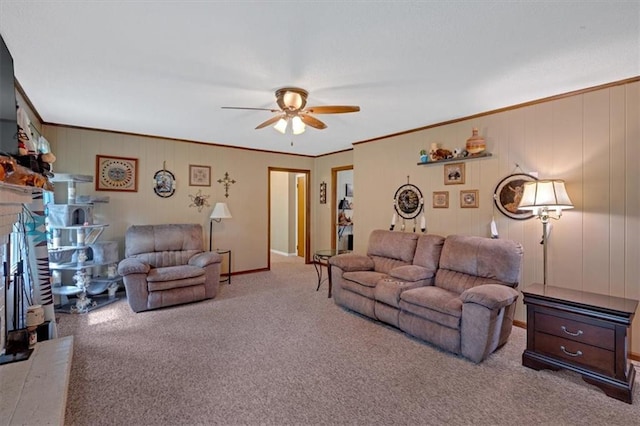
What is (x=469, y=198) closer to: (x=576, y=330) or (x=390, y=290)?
(x=390, y=290)

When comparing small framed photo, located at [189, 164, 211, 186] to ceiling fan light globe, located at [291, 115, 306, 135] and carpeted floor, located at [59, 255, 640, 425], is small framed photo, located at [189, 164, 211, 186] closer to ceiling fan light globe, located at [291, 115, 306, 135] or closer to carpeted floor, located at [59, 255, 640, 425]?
carpeted floor, located at [59, 255, 640, 425]

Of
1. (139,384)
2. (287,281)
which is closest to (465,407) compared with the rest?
(139,384)

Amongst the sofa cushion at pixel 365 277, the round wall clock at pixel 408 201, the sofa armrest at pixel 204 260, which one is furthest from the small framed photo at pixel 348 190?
the sofa armrest at pixel 204 260

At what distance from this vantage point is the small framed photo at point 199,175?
16.8ft

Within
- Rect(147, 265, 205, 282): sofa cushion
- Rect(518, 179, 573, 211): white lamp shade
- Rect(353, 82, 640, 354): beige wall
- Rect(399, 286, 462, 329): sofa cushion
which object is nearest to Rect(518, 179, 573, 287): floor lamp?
Rect(518, 179, 573, 211): white lamp shade

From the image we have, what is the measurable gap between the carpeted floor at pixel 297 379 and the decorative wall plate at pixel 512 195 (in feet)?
4.02

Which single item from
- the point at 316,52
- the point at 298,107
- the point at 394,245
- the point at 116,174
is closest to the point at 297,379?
the point at 394,245

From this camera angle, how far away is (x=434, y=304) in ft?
9.14

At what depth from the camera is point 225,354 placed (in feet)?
8.79

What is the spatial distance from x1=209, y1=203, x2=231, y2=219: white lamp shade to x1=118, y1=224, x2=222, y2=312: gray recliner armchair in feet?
1.18

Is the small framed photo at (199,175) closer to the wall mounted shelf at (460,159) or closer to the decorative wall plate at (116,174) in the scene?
the decorative wall plate at (116,174)

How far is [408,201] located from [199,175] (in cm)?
342

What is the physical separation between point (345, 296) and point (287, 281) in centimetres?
171

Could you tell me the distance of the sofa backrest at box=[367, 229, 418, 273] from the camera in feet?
12.5
